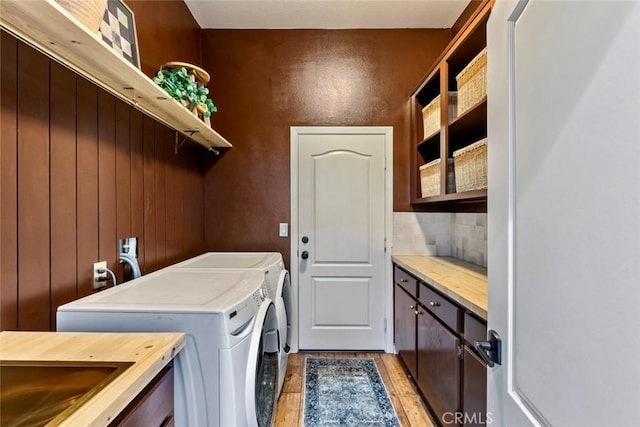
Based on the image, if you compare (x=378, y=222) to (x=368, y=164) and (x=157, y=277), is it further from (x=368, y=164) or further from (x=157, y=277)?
(x=157, y=277)

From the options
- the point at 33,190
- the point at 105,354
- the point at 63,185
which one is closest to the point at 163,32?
the point at 63,185

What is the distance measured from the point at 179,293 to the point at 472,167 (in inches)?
64.5

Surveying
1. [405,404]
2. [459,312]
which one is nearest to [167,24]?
[459,312]

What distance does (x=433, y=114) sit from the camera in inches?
101

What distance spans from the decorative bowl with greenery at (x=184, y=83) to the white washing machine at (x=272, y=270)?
0.98m

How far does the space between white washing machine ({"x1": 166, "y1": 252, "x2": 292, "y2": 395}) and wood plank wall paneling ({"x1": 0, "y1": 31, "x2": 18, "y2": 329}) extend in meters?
0.94

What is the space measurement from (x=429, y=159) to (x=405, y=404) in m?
1.92

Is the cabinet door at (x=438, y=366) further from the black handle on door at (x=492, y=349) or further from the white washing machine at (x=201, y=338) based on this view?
the white washing machine at (x=201, y=338)

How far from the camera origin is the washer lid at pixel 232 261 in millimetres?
2153

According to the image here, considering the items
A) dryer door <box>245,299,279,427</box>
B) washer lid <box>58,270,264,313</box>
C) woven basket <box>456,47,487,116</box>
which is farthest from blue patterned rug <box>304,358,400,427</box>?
woven basket <box>456,47,487,116</box>

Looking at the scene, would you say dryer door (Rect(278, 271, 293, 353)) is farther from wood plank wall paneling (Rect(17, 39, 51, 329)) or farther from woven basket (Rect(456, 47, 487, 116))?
woven basket (Rect(456, 47, 487, 116))

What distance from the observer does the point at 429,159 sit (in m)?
2.93

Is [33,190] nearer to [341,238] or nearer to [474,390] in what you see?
[474,390]

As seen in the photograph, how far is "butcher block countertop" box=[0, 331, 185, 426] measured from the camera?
64 cm
